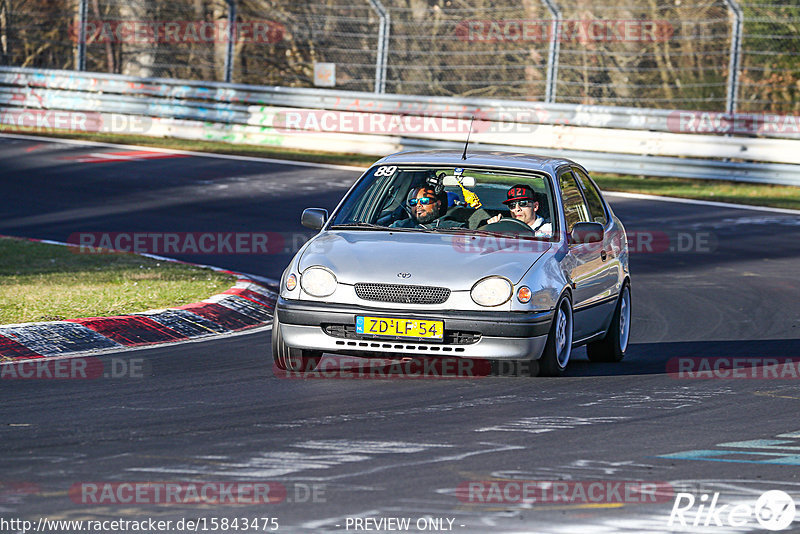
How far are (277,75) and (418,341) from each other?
77.1ft

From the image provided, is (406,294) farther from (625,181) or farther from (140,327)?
(625,181)

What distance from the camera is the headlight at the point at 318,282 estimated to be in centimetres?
860

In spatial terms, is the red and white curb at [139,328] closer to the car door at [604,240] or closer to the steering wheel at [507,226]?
the steering wheel at [507,226]

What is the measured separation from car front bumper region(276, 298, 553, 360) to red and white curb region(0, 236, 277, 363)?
1.94 meters

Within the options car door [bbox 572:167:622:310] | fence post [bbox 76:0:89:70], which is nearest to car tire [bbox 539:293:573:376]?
car door [bbox 572:167:622:310]

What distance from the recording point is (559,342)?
Result: 888 cm

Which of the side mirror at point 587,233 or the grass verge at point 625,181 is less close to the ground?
the side mirror at point 587,233

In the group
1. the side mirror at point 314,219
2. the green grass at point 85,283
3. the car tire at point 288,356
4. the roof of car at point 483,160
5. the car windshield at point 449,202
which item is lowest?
the green grass at point 85,283

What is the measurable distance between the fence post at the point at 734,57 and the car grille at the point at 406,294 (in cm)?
1513

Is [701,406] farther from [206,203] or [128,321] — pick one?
[206,203]

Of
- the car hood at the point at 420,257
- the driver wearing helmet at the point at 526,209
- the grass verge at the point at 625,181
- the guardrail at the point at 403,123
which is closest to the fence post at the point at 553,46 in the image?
the guardrail at the point at 403,123

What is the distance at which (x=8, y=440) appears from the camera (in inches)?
260

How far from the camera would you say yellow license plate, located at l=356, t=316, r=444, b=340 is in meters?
8.41

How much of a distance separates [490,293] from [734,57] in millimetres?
15368
